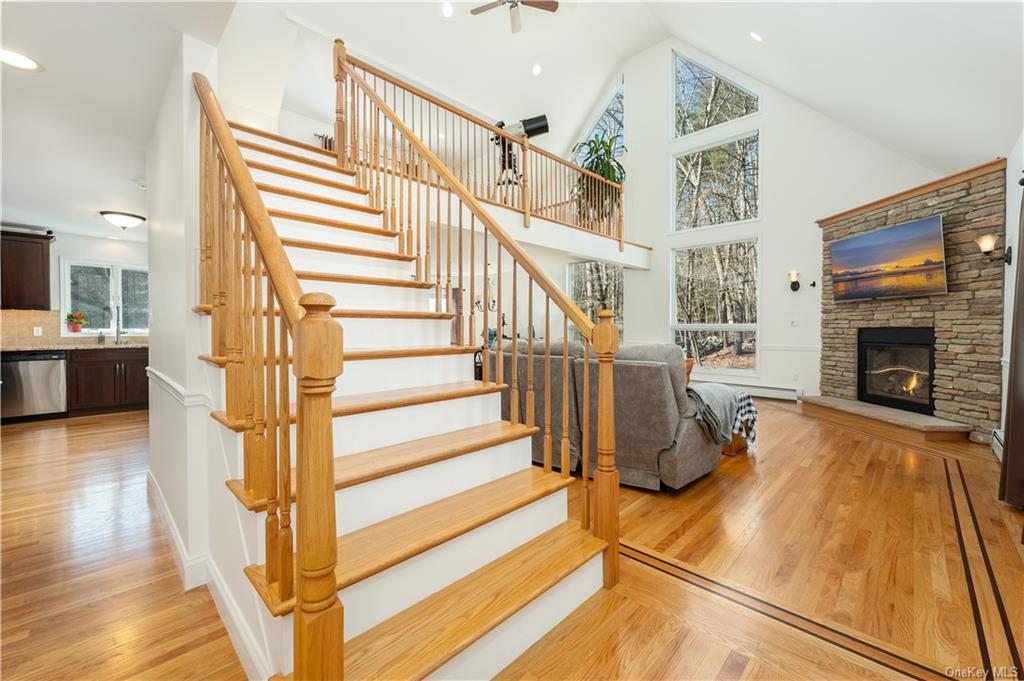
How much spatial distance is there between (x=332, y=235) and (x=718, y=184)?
670cm

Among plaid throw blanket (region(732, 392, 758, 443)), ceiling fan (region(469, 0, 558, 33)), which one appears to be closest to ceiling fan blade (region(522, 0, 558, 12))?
ceiling fan (region(469, 0, 558, 33))

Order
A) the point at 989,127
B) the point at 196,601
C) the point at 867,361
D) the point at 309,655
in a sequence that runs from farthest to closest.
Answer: the point at 867,361
the point at 989,127
the point at 196,601
the point at 309,655

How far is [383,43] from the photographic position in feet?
19.5

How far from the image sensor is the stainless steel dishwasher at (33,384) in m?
4.91

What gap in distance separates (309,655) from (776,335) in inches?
279

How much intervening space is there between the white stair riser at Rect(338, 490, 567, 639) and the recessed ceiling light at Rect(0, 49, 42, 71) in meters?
2.81

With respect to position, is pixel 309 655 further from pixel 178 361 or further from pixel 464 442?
pixel 178 361

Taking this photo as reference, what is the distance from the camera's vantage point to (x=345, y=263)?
2.59m

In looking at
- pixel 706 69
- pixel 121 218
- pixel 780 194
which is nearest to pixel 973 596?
pixel 780 194

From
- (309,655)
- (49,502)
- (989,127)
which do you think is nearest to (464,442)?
(309,655)

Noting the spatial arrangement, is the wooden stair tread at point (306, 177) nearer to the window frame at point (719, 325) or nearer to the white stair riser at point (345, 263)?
the white stair riser at point (345, 263)

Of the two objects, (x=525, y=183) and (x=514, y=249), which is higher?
(x=525, y=183)

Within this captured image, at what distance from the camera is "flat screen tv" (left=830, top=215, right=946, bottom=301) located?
14.3 ft

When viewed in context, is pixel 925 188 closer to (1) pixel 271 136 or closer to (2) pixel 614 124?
(2) pixel 614 124
